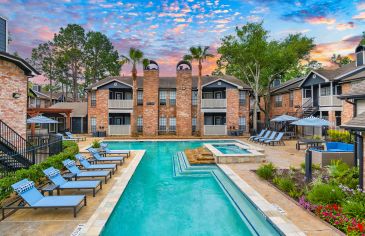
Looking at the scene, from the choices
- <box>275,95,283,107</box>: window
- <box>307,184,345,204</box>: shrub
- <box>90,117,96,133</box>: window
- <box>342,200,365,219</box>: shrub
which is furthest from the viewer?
<box>275,95,283,107</box>: window

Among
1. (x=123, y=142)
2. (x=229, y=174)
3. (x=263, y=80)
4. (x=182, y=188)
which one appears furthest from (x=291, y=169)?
(x=263, y=80)

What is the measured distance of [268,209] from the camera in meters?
7.45

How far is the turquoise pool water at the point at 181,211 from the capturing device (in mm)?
6875

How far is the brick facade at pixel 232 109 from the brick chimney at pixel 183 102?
17.5ft

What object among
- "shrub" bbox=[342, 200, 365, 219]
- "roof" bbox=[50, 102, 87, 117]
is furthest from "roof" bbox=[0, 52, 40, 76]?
"roof" bbox=[50, 102, 87, 117]

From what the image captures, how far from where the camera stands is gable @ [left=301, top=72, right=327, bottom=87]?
28.0 meters

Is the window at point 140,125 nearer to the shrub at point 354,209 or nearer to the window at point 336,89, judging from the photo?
the window at point 336,89

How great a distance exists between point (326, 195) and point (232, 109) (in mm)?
26117

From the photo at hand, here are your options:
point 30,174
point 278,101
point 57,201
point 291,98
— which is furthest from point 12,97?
point 278,101

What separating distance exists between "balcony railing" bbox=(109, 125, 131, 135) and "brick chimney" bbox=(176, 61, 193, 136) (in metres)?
6.80

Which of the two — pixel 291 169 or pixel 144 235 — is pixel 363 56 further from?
pixel 144 235

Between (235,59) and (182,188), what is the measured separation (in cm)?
2672

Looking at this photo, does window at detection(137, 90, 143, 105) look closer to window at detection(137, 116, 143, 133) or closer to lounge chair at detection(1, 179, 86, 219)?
window at detection(137, 116, 143, 133)

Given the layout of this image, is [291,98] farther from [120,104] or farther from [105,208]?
[105,208]
